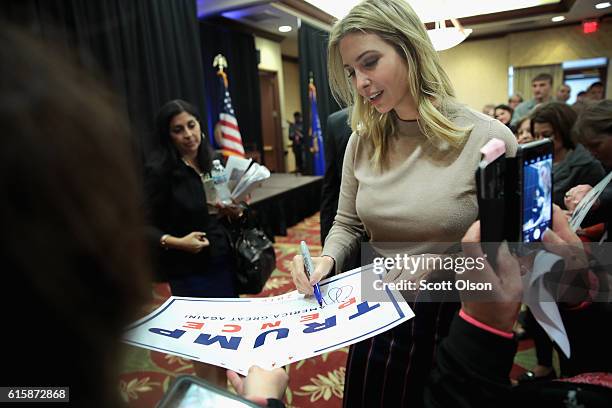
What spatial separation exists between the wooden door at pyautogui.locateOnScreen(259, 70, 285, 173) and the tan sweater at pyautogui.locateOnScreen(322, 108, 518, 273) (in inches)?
286

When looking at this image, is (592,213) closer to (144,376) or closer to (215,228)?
(215,228)

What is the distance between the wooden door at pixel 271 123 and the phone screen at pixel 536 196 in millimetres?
7727

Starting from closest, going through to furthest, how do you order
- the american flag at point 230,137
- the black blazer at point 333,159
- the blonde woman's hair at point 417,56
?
the blonde woman's hair at point 417,56 → the black blazer at point 333,159 → the american flag at point 230,137

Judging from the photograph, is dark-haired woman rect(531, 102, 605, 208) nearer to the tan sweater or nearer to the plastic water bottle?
the tan sweater

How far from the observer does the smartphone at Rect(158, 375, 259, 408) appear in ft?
1.74

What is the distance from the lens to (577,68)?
8.41m

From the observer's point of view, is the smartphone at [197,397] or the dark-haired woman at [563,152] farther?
the dark-haired woman at [563,152]

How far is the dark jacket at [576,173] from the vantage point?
1919mm

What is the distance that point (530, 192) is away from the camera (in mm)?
635
